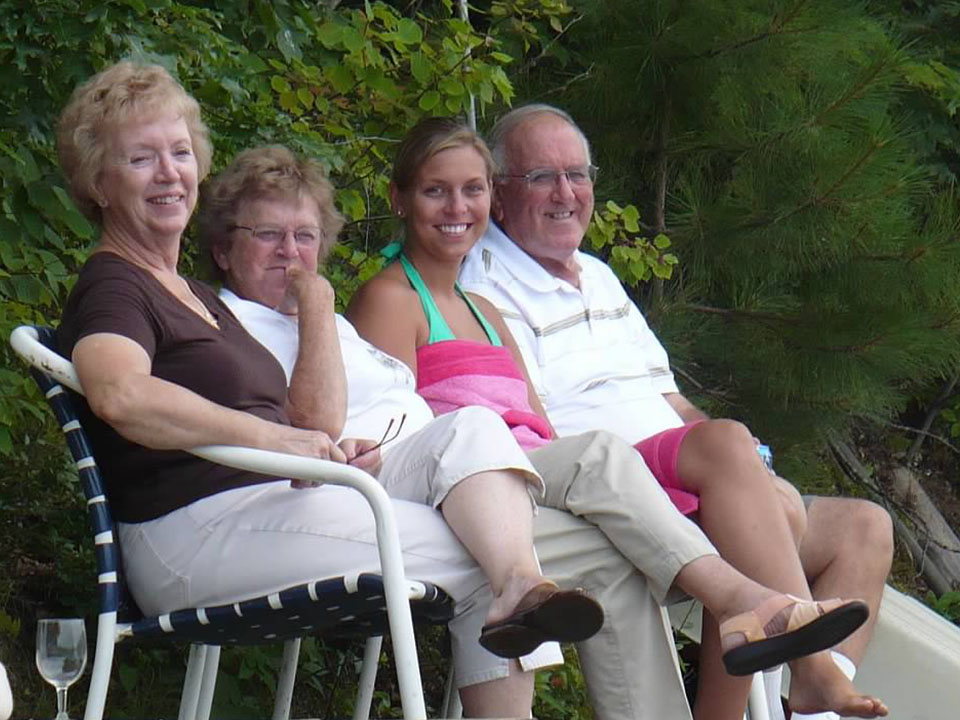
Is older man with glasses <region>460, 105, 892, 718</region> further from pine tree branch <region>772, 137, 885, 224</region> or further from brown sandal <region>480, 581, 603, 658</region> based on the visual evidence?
pine tree branch <region>772, 137, 885, 224</region>

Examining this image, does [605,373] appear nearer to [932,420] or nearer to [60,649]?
[60,649]

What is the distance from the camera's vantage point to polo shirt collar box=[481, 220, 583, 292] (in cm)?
379

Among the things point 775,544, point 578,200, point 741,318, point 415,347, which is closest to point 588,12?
point 741,318

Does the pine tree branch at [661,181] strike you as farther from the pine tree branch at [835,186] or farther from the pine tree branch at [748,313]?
the pine tree branch at [835,186]

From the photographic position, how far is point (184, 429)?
246cm

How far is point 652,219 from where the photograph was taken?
17.4 feet

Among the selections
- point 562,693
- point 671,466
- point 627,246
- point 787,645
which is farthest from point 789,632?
point 627,246

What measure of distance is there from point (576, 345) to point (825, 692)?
3.89ft

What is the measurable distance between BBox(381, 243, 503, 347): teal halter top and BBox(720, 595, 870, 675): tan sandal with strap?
1.04 meters

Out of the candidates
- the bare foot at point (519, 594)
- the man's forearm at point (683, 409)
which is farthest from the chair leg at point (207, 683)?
the man's forearm at point (683, 409)

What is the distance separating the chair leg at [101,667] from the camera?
2469 mm

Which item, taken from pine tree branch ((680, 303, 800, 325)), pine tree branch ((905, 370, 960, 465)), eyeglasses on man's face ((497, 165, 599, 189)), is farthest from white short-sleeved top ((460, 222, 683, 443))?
pine tree branch ((905, 370, 960, 465))

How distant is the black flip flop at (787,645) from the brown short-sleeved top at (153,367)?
0.81 m

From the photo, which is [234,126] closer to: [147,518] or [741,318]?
[147,518]
